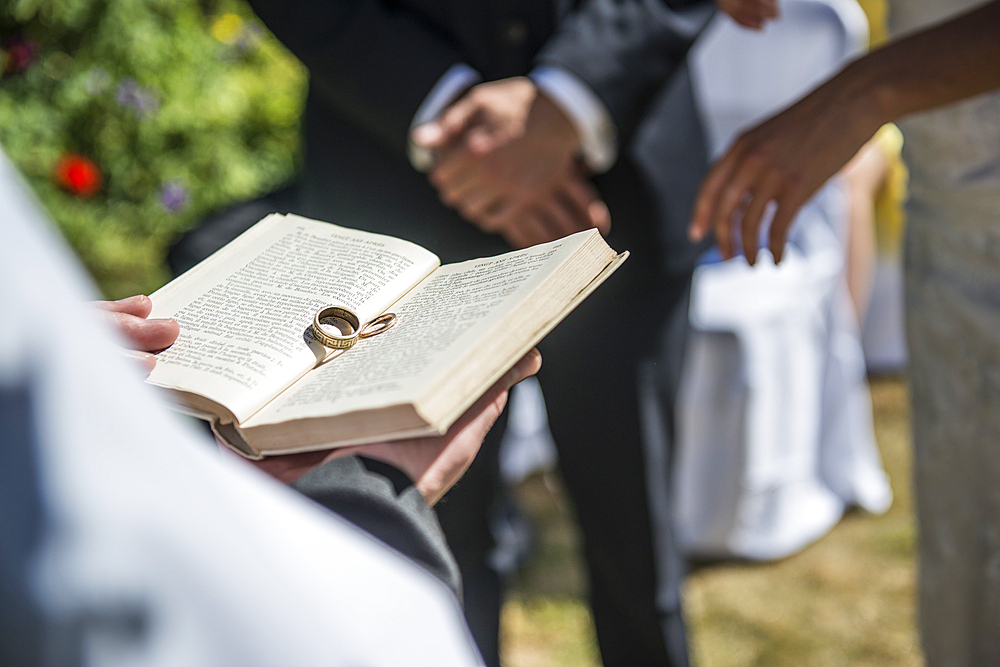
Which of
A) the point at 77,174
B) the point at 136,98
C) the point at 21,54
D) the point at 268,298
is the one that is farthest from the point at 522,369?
the point at 21,54

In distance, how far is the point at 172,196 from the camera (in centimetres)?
448

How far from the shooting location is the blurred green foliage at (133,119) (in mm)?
4426

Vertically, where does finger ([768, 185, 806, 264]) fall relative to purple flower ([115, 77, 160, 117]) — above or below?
above

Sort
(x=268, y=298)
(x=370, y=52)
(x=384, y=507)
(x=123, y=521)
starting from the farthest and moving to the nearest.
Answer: (x=370, y=52) < (x=268, y=298) < (x=384, y=507) < (x=123, y=521)

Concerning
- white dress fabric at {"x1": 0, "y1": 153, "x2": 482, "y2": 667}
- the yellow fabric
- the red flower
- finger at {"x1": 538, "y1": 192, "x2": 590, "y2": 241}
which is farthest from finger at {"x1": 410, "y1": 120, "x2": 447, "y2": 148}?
the red flower

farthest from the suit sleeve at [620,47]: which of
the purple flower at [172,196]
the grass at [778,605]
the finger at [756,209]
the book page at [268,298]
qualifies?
the purple flower at [172,196]

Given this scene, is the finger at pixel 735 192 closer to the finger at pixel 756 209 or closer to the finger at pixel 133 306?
the finger at pixel 756 209

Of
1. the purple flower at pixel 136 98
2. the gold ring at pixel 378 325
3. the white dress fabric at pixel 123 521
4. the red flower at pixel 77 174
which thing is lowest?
the red flower at pixel 77 174

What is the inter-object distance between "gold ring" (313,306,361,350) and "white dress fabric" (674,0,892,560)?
5.41 feet

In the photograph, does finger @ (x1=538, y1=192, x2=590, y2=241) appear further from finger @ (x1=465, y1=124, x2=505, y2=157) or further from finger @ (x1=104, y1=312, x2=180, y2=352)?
finger @ (x1=104, y1=312, x2=180, y2=352)

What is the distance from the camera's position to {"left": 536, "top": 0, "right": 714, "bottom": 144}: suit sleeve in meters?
1.35

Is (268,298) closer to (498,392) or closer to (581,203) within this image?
(498,392)

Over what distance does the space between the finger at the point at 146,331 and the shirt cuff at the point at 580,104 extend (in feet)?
2.70

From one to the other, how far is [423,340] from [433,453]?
10 centimetres
